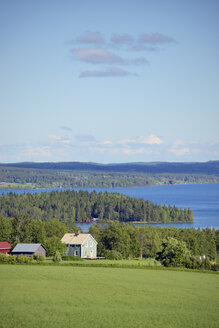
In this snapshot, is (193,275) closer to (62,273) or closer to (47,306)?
(62,273)

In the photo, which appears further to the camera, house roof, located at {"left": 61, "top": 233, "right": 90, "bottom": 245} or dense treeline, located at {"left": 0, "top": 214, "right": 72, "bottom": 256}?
dense treeline, located at {"left": 0, "top": 214, "right": 72, "bottom": 256}

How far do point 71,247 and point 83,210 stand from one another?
119 meters

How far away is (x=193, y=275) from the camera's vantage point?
167 ft

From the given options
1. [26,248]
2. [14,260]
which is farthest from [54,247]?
[14,260]

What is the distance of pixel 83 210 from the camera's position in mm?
195500

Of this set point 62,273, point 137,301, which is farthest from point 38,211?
point 137,301

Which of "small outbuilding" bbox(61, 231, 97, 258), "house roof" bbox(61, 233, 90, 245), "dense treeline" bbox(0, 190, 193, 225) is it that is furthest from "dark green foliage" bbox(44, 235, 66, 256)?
"dense treeline" bbox(0, 190, 193, 225)

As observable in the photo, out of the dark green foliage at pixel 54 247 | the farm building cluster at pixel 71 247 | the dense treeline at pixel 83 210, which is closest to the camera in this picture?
the farm building cluster at pixel 71 247

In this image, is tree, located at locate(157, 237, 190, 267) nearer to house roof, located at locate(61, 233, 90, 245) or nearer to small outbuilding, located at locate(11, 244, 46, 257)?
house roof, located at locate(61, 233, 90, 245)

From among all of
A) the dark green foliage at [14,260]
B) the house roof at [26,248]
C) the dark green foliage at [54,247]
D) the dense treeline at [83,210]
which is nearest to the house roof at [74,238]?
the dark green foliage at [54,247]

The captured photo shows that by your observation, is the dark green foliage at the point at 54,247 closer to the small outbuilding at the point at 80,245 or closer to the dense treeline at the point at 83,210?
the small outbuilding at the point at 80,245

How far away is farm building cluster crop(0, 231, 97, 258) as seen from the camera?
70.4 meters

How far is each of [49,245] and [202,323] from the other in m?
46.6

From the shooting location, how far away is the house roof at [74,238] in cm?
7637
